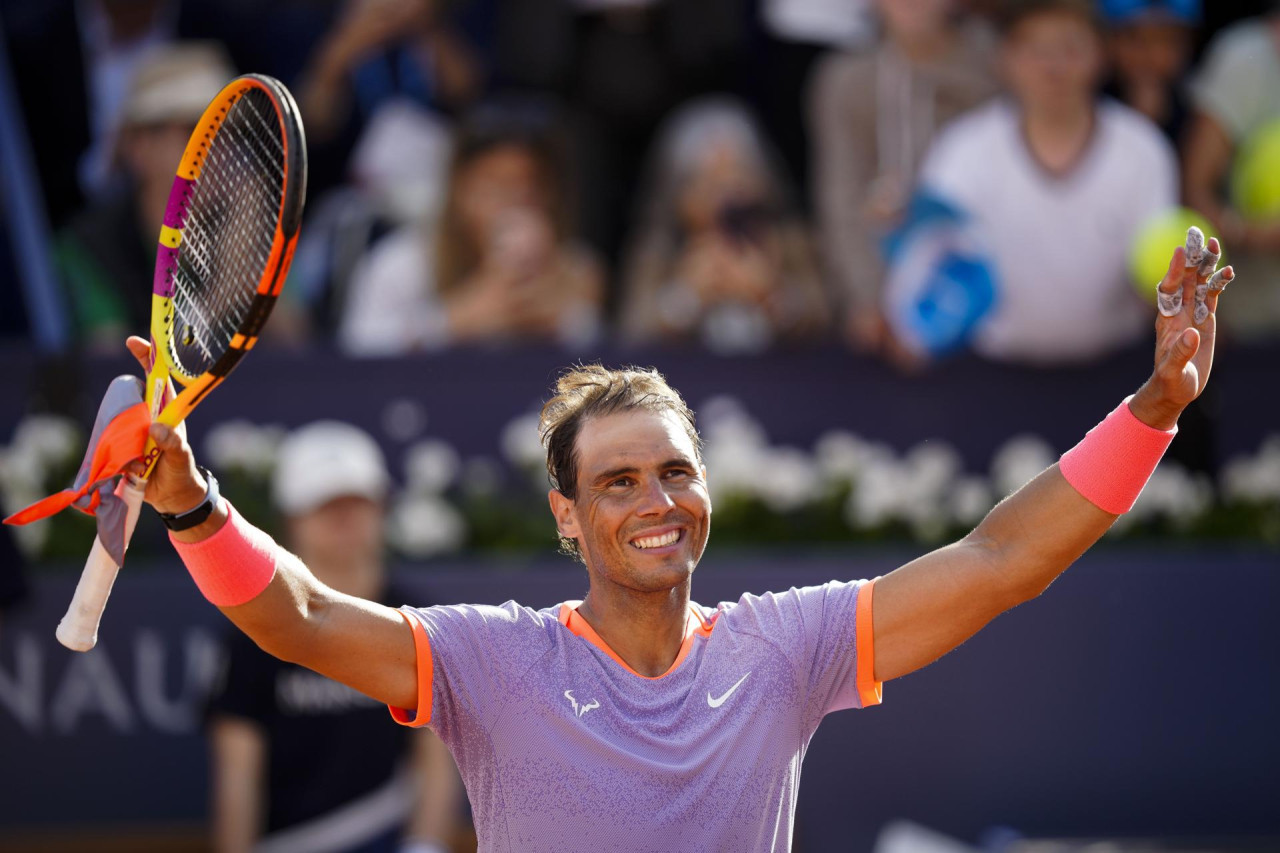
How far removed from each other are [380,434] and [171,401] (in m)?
3.19

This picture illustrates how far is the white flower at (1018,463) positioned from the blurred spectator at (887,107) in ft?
2.81

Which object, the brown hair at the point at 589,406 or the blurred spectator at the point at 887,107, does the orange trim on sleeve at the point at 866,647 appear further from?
the blurred spectator at the point at 887,107

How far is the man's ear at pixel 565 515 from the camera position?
2.91 meters

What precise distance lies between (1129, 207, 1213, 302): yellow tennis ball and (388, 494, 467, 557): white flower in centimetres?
233

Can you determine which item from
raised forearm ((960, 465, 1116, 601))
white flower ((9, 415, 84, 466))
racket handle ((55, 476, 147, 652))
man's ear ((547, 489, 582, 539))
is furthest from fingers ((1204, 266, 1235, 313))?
white flower ((9, 415, 84, 466))

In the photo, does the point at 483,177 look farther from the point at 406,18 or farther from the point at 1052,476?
the point at 1052,476

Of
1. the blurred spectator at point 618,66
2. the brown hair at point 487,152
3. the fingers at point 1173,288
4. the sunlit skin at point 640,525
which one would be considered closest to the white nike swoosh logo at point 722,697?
the sunlit skin at point 640,525

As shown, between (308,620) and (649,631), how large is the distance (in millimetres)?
552

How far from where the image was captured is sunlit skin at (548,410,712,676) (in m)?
2.77

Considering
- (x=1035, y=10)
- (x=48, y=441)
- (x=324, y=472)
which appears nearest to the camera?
(x=324, y=472)

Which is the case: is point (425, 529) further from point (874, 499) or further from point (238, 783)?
point (874, 499)

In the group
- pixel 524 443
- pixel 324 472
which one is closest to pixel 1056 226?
pixel 524 443

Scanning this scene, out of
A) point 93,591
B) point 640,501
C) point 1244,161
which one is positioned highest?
point 1244,161

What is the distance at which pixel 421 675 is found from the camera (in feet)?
8.77
